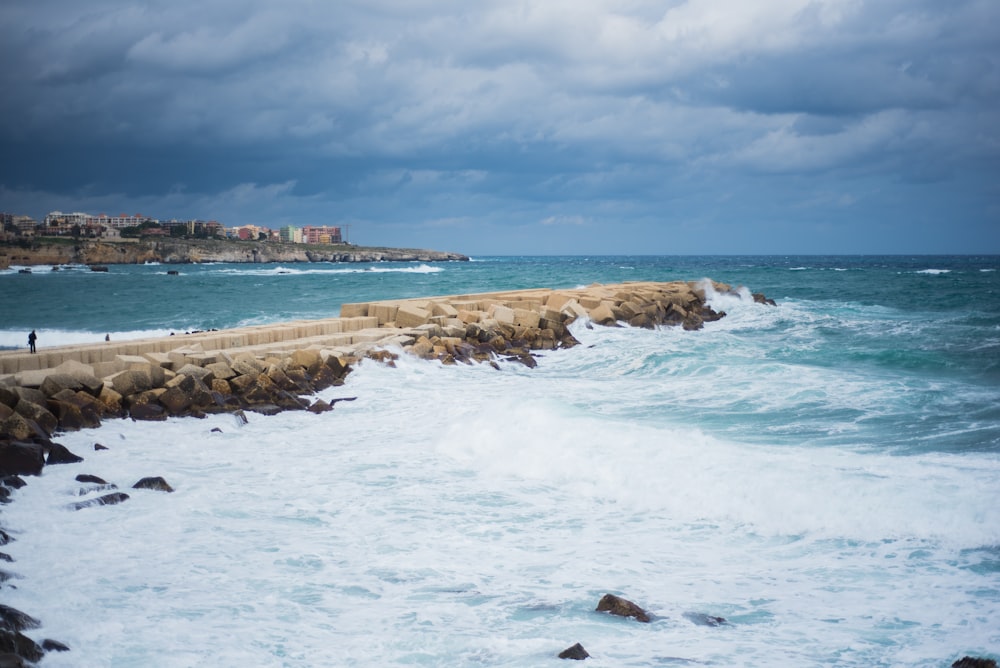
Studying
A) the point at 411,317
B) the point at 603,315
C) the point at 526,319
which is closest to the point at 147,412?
the point at 411,317

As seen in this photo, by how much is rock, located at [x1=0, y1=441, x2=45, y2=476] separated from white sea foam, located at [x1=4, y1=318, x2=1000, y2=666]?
0.14 metres

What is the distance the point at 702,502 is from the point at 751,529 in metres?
0.58

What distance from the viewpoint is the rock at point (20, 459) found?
6.69 metres

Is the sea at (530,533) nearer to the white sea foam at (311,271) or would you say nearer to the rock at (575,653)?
the rock at (575,653)

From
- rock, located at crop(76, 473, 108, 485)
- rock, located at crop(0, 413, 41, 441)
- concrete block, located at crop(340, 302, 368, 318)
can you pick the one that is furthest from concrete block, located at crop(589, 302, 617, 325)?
rock, located at crop(76, 473, 108, 485)

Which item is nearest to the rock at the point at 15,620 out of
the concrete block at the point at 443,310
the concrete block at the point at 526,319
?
the concrete block at the point at 443,310

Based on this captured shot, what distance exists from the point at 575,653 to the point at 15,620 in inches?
110

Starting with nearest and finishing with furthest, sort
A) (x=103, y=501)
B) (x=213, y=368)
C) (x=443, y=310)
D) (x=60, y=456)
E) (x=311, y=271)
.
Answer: (x=103, y=501)
(x=60, y=456)
(x=213, y=368)
(x=443, y=310)
(x=311, y=271)

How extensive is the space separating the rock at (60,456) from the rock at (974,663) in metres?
6.91

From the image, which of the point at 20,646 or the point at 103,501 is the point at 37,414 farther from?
the point at 20,646

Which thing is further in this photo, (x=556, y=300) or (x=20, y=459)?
(x=556, y=300)

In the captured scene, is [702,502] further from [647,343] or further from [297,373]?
[647,343]

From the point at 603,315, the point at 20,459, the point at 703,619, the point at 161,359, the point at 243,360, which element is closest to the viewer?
the point at 703,619

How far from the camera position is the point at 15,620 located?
4055 mm
